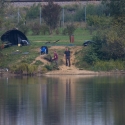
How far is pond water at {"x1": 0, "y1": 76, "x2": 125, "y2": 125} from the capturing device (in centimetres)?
2308

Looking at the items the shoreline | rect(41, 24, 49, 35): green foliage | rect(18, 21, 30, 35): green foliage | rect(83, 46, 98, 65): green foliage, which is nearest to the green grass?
rect(18, 21, 30, 35): green foliage

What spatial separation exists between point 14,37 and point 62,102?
24.9m

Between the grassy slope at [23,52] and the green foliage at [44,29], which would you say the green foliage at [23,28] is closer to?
the green foliage at [44,29]

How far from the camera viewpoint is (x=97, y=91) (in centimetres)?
3350

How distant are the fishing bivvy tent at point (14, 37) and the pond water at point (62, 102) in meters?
11.6

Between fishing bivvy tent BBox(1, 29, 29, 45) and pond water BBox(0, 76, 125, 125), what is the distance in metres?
11.6

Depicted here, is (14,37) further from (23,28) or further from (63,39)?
(23,28)

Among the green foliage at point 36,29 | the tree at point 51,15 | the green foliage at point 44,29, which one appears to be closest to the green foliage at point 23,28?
the green foliage at point 36,29

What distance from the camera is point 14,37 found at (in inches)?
2082

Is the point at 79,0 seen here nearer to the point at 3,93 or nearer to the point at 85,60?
the point at 85,60

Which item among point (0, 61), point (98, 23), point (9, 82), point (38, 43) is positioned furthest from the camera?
point (98, 23)

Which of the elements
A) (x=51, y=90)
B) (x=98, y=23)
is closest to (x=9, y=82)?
(x=51, y=90)

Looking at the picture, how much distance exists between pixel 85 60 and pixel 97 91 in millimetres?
16357

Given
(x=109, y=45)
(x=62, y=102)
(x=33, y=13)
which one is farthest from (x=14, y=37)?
(x=33, y=13)
